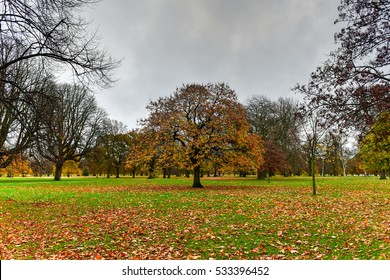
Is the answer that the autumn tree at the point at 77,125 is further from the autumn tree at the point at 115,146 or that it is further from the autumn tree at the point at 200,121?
the autumn tree at the point at 200,121

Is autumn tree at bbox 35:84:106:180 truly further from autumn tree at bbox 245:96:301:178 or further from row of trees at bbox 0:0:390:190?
autumn tree at bbox 245:96:301:178

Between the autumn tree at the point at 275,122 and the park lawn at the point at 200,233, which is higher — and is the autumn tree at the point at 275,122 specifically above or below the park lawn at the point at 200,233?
above

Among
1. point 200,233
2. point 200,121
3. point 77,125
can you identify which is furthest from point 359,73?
point 77,125

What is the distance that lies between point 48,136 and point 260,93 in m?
43.1

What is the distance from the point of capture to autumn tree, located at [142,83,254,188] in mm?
21750

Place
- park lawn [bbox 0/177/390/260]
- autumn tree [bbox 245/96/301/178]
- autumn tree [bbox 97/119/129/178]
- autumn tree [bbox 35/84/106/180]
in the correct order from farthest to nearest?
autumn tree [bbox 97/119/129/178] < autumn tree [bbox 245/96/301/178] < autumn tree [bbox 35/84/106/180] < park lawn [bbox 0/177/390/260]

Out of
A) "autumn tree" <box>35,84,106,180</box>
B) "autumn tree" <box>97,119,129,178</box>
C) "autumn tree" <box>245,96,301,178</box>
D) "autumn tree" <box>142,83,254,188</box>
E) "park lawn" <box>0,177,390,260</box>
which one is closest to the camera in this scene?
"park lawn" <box>0,177,390,260</box>

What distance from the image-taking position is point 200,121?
75.9 feet

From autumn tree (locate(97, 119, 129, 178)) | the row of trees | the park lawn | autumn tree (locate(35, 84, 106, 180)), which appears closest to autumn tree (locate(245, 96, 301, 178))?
the row of trees

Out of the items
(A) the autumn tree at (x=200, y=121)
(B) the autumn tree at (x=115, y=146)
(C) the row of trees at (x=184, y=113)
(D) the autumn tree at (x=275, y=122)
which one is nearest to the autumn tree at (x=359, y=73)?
(C) the row of trees at (x=184, y=113)

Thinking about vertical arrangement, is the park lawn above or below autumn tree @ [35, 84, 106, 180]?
below

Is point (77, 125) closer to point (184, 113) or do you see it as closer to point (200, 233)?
point (184, 113)

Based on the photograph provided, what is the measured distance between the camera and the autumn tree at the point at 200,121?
71.4 feet

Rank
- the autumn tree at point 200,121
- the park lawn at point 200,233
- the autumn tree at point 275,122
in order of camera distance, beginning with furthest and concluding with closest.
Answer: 1. the autumn tree at point 275,122
2. the autumn tree at point 200,121
3. the park lawn at point 200,233
